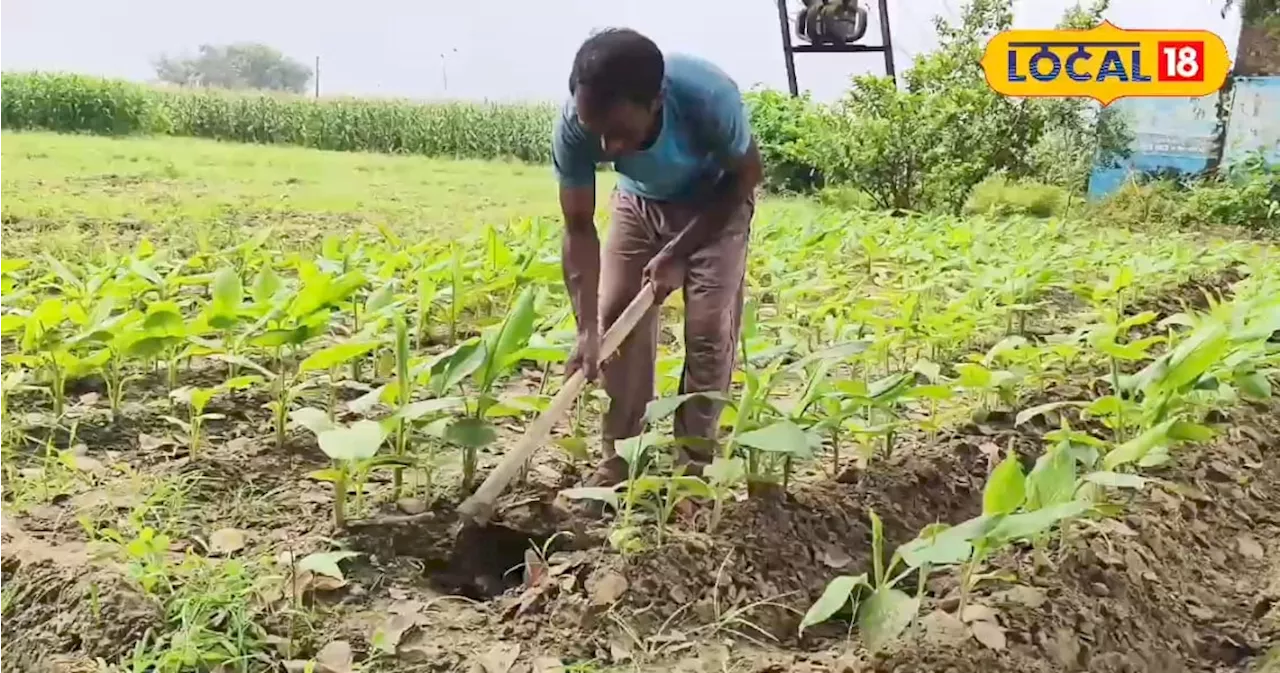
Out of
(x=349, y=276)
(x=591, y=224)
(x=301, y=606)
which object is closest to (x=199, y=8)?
(x=349, y=276)

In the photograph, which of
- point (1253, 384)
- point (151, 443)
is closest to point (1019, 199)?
point (1253, 384)

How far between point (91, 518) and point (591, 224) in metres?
0.74

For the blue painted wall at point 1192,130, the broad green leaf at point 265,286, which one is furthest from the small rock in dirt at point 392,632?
the blue painted wall at point 1192,130

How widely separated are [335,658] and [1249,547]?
54.2 inches

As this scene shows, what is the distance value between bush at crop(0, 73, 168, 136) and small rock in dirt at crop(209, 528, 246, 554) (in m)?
3.70

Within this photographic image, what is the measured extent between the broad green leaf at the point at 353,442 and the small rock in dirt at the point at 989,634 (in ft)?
2.34

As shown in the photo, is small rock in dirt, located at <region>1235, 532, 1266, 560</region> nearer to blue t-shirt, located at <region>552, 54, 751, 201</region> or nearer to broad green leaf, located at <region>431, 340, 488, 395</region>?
blue t-shirt, located at <region>552, 54, 751, 201</region>

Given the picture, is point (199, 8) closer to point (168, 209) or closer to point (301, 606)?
point (168, 209)

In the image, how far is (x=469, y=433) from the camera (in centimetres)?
169

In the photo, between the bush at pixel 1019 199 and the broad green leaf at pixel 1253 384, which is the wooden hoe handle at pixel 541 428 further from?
the bush at pixel 1019 199

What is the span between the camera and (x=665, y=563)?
1.54 metres

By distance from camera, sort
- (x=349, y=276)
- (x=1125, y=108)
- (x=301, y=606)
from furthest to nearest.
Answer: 1. (x=1125, y=108)
2. (x=349, y=276)
3. (x=301, y=606)

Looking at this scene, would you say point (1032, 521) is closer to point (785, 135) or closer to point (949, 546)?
point (949, 546)

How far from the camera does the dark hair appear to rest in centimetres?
151
